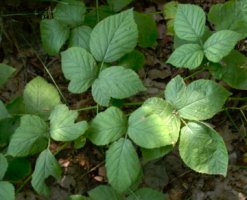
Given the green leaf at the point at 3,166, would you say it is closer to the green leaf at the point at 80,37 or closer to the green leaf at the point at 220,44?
the green leaf at the point at 80,37

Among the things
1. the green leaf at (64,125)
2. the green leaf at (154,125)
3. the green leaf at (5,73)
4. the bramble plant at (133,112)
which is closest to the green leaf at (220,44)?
the bramble plant at (133,112)

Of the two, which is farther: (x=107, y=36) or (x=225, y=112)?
(x=225, y=112)

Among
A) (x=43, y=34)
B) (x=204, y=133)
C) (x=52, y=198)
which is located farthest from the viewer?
(x=52, y=198)

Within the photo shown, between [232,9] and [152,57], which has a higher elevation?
[232,9]

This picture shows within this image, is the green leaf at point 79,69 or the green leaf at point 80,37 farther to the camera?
the green leaf at point 80,37

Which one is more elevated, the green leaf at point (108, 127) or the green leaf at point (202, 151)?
the green leaf at point (108, 127)

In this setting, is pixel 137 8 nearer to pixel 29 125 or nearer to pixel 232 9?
pixel 232 9

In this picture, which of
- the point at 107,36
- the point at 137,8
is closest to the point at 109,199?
the point at 107,36
